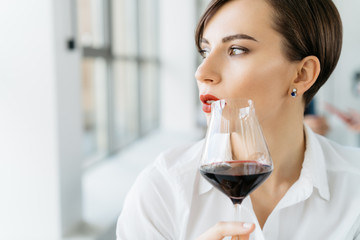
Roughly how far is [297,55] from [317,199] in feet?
1.39

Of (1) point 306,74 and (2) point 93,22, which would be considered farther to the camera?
(2) point 93,22

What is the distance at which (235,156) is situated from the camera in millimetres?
797

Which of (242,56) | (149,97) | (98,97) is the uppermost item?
(242,56)

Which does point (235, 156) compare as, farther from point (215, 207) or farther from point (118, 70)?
point (118, 70)

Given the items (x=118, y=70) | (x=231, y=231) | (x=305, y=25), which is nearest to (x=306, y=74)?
(x=305, y=25)

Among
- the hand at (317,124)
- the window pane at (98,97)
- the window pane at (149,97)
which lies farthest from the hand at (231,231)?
the window pane at (149,97)

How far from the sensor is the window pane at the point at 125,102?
4.19 m

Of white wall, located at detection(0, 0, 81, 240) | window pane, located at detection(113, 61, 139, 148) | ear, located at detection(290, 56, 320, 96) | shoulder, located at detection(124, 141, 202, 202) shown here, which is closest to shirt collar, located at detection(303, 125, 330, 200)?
ear, located at detection(290, 56, 320, 96)

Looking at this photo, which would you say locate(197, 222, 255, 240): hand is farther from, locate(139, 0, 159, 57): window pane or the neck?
locate(139, 0, 159, 57): window pane

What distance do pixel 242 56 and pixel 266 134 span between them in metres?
0.26

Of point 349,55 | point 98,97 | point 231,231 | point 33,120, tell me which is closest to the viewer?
Answer: point 231,231

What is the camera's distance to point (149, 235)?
3.40 ft

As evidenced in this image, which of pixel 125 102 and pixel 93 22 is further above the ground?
pixel 93 22

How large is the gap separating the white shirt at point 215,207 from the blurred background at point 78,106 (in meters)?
1.08
